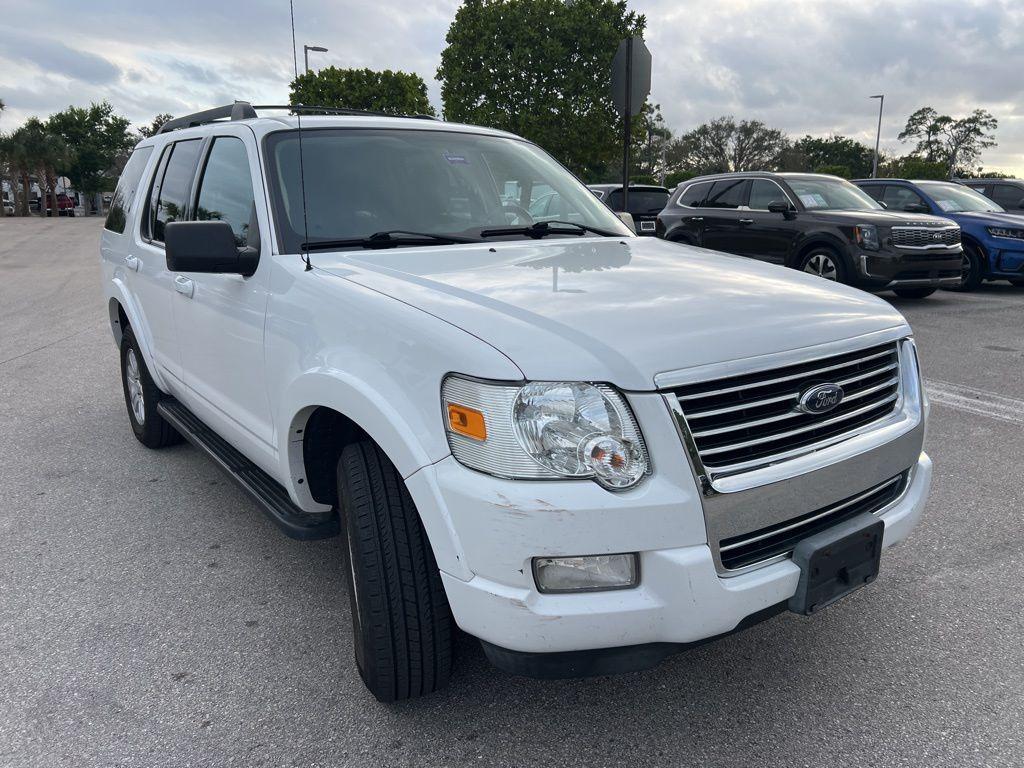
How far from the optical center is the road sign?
921cm

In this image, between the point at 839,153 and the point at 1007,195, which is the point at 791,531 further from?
the point at 839,153

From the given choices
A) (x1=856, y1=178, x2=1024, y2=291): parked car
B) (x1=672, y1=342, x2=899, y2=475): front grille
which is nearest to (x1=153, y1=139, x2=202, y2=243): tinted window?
(x1=672, y1=342, x2=899, y2=475): front grille

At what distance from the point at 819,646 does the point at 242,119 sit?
308 centimetres

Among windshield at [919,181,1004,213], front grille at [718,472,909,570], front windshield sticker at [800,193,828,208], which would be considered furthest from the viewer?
windshield at [919,181,1004,213]

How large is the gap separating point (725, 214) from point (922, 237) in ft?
8.11

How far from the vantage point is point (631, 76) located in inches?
365

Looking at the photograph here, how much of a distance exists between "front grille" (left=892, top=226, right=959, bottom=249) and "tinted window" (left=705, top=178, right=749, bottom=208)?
2.18 m

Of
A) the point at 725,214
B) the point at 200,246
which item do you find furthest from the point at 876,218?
the point at 200,246

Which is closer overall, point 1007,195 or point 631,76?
point 631,76

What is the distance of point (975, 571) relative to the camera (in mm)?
3137

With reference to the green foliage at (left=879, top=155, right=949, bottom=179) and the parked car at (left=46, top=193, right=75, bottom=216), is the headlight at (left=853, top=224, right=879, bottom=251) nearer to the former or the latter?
the green foliage at (left=879, top=155, right=949, bottom=179)

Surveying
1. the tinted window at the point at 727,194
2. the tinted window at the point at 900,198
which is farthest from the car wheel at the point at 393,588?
the tinted window at the point at 900,198

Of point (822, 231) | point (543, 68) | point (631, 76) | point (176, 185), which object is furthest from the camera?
point (543, 68)

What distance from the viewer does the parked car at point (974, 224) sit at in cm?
1110
